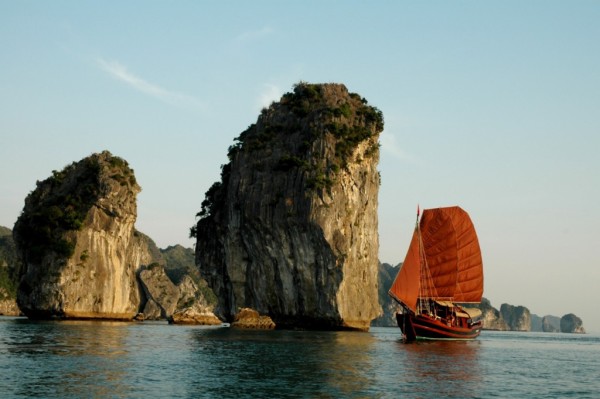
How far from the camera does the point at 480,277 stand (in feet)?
224

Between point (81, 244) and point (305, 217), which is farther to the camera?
point (81, 244)

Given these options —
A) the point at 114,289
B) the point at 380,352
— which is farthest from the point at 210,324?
the point at 380,352

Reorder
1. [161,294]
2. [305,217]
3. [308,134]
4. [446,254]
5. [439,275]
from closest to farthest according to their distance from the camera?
[446,254], [439,275], [305,217], [308,134], [161,294]

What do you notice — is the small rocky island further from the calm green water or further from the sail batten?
the sail batten

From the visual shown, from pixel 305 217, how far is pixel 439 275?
621 inches

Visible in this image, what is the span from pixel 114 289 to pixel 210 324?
46.0ft

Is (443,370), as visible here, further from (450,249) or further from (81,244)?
(81,244)

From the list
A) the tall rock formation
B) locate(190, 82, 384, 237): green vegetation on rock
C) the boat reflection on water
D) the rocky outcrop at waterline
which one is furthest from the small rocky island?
the boat reflection on water

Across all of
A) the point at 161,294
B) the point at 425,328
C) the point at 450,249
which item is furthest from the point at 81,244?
the point at 161,294

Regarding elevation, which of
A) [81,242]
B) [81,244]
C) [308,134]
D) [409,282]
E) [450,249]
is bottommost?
[409,282]

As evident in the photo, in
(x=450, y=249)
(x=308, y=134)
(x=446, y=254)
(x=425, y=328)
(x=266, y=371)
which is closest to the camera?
(x=266, y=371)

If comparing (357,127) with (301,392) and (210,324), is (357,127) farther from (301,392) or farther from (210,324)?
(301,392)

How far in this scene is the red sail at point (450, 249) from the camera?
64.4 meters

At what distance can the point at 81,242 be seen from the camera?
301 ft
